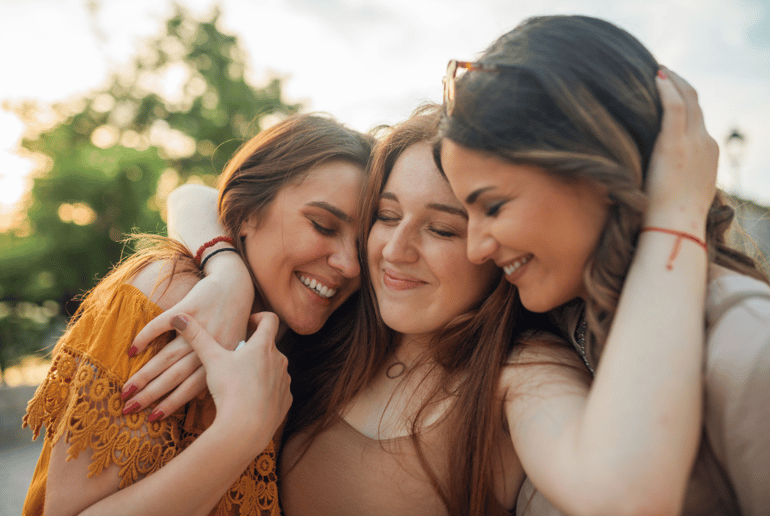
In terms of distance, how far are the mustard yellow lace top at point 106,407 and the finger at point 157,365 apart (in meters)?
0.05

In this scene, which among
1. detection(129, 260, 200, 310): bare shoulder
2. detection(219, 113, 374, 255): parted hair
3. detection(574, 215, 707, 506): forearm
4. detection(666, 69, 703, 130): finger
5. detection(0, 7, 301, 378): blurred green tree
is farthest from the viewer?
Result: detection(0, 7, 301, 378): blurred green tree

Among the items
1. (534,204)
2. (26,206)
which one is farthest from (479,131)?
(26,206)

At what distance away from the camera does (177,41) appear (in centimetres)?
2012

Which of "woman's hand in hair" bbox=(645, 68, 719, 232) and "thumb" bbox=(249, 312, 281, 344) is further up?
"woman's hand in hair" bbox=(645, 68, 719, 232)

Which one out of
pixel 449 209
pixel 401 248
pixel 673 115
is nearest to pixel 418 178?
pixel 449 209

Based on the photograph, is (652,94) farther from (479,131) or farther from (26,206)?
(26,206)

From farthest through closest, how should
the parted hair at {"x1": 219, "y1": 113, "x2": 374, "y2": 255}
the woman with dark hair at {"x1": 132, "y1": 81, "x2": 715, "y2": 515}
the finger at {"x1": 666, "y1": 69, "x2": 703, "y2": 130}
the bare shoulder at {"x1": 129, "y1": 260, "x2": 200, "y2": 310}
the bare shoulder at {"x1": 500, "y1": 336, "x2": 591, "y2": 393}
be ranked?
the parted hair at {"x1": 219, "y1": 113, "x2": 374, "y2": 255} < the bare shoulder at {"x1": 129, "y1": 260, "x2": 200, "y2": 310} < the woman with dark hair at {"x1": 132, "y1": 81, "x2": 715, "y2": 515} < the bare shoulder at {"x1": 500, "y1": 336, "x2": 591, "y2": 393} < the finger at {"x1": 666, "y1": 69, "x2": 703, "y2": 130}

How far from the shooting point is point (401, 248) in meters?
2.27

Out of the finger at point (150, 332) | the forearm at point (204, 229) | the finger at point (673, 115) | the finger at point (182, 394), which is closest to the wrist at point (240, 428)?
the finger at point (182, 394)

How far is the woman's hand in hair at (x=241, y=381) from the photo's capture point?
1927 mm

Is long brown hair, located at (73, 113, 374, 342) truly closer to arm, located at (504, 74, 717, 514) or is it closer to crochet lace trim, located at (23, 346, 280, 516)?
crochet lace trim, located at (23, 346, 280, 516)

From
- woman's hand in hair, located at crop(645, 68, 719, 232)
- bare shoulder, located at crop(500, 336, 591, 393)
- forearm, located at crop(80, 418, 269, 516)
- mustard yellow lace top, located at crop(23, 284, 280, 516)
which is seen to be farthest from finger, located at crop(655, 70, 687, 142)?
mustard yellow lace top, located at crop(23, 284, 280, 516)

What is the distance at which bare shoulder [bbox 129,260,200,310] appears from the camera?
2.17 m

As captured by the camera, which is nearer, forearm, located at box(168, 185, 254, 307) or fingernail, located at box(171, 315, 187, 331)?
fingernail, located at box(171, 315, 187, 331)
